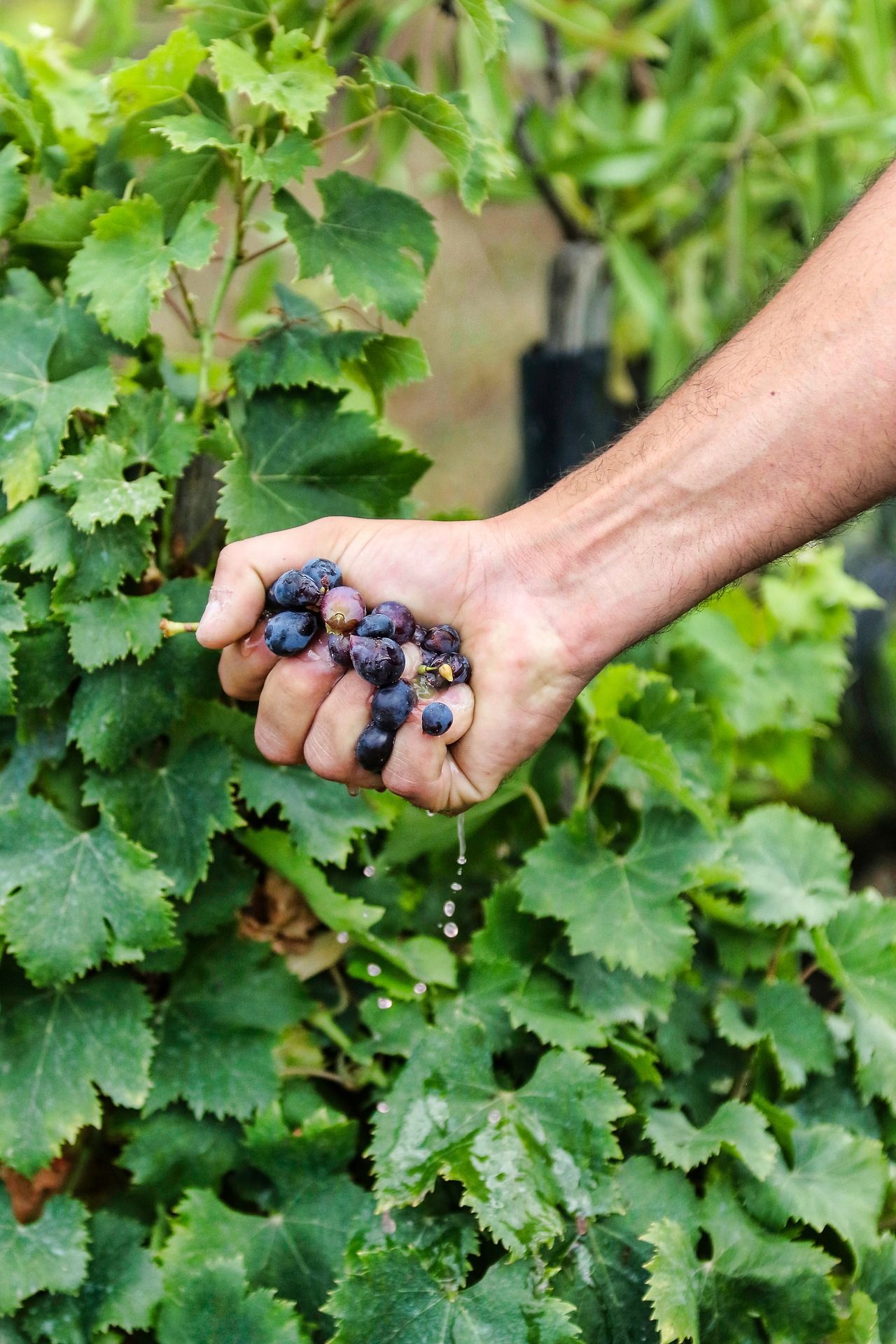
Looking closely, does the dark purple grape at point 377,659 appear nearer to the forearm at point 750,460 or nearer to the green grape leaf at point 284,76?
the forearm at point 750,460

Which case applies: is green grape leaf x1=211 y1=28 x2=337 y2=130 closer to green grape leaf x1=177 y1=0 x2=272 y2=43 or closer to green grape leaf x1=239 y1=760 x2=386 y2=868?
green grape leaf x1=177 y1=0 x2=272 y2=43

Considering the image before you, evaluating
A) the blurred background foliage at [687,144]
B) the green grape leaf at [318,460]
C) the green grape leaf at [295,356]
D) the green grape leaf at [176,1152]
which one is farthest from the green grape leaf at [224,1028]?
the blurred background foliage at [687,144]

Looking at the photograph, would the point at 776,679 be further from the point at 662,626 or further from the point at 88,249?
the point at 88,249

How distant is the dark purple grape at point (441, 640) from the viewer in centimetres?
104

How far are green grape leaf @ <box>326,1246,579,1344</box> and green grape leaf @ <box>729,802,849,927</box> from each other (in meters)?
0.53

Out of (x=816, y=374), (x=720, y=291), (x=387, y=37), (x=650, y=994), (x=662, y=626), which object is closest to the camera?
(x=816, y=374)

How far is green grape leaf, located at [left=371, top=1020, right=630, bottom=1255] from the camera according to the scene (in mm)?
992

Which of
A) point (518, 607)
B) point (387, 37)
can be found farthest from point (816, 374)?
point (387, 37)

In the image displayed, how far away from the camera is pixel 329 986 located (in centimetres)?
128

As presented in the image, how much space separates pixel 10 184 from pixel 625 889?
1.04 metres

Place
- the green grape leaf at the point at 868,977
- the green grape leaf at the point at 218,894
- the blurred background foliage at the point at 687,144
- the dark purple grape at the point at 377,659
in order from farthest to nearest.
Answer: the blurred background foliage at the point at 687,144 < the green grape leaf at the point at 868,977 < the green grape leaf at the point at 218,894 < the dark purple grape at the point at 377,659

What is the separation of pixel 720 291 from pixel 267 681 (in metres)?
2.59

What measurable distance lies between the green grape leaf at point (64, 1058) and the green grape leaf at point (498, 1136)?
0.28m

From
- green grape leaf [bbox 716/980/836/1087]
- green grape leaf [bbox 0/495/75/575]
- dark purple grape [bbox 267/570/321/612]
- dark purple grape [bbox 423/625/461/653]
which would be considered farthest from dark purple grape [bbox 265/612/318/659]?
green grape leaf [bbox 716/980/836/1087]
